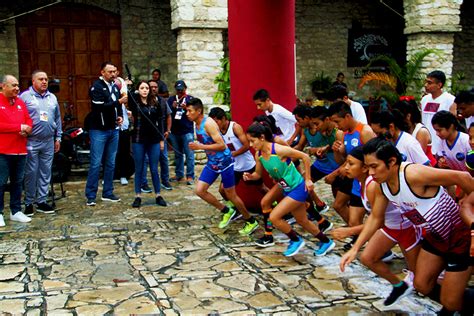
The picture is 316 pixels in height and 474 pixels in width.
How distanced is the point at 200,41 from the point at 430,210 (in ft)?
30.0

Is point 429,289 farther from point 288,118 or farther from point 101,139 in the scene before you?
point 101,139

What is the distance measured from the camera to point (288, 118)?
7.06 meters

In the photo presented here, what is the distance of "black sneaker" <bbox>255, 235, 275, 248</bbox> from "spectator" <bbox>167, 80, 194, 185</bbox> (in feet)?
12.8

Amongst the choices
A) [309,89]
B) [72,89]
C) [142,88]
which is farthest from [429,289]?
[309,89]

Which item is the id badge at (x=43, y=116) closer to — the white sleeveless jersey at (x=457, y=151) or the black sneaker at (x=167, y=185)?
the black sneaker at (x=167, y=185)

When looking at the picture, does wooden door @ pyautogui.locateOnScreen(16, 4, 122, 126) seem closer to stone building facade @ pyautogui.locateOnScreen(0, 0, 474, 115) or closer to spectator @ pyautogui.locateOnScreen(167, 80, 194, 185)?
stone building facade @ pyautogui.locateOnScreen(0, 0, 474, 115)

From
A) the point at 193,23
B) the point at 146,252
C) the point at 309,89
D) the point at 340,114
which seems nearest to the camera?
the point at 340,114

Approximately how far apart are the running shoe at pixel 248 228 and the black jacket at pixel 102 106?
280 centimetres

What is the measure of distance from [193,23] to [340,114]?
723 cm

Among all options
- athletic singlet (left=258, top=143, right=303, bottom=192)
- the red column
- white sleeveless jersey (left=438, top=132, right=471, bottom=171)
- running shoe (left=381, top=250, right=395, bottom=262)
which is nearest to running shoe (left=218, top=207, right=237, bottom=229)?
the red column

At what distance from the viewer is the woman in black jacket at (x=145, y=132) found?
782 centimetres

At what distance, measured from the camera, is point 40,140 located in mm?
7375

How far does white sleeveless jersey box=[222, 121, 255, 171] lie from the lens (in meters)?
6.66

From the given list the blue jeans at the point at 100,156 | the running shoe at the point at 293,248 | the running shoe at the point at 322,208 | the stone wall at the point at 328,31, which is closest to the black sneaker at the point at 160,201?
the blue jeans at the point at 100,156
